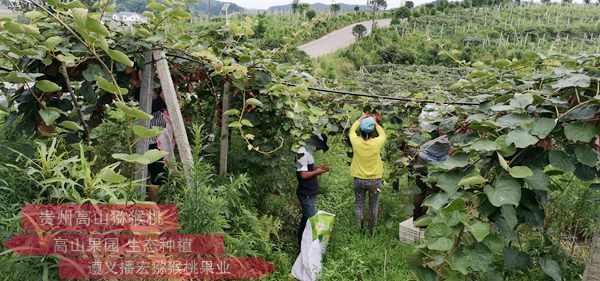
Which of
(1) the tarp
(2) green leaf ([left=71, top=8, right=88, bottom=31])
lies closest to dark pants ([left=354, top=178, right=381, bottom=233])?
(1) the tarp

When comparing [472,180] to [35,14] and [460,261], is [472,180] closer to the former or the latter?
[460,261]

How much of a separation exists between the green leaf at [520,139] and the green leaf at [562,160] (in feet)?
0.38

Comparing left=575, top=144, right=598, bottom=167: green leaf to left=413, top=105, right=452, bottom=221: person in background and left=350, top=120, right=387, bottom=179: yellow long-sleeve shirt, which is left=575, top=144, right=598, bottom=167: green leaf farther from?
left=350, top=120, right=387, bottom=179: yellow long-sleeve shirt

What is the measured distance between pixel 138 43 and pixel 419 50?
20924mm

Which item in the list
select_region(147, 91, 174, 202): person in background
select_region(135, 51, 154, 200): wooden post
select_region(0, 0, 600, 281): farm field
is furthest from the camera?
select_region(147, 91, 174, 202): person in background

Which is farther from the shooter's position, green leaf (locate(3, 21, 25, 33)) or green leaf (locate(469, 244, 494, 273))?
Answer: green leaf (locate(3, 21, 25, 33))

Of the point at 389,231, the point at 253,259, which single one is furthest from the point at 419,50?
the point at 253,259

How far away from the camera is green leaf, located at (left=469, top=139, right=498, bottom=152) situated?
1.39 metres

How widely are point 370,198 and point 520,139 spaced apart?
2.80 m

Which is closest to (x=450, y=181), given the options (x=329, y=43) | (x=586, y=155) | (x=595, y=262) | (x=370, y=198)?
(x=586, y=155)

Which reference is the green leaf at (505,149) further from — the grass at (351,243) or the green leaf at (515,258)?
the grass at (351,243)

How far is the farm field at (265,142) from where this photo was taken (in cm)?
142

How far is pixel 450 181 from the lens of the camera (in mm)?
1463

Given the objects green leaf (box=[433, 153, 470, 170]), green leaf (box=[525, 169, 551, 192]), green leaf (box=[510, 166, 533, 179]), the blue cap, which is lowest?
the blue cap
